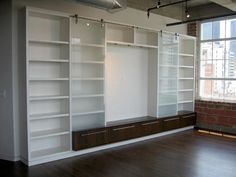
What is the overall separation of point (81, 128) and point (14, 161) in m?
1.25

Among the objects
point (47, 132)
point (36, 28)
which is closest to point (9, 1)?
point (36, 28)

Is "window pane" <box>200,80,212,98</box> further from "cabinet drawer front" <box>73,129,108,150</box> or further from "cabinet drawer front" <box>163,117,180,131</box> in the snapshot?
"cabinet drawer front" <box>73,129,108,150</box>

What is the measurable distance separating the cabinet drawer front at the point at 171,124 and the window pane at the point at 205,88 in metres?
1.33

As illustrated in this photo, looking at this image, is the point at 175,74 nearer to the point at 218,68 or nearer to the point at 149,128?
the point at 218,68

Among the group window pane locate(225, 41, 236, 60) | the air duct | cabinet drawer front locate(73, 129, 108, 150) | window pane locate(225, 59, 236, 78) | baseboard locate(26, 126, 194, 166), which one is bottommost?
baseboard locate(26, 126, 194, 166)

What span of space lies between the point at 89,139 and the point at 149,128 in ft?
5.31

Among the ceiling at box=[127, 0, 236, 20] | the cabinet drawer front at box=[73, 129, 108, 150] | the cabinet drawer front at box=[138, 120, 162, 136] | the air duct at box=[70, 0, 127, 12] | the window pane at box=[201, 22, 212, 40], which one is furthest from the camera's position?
the window pane at box=[201, 22, 212, 40]

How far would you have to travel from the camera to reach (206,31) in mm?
6871

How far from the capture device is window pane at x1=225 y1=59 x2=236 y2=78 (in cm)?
633

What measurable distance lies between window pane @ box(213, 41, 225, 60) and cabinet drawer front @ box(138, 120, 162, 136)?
2.50 meters

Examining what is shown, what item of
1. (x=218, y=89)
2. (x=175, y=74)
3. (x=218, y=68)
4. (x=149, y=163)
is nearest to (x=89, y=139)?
(x=149, y=163)

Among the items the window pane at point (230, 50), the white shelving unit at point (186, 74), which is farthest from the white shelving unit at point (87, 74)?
Result: the window pane at point (230, 50)

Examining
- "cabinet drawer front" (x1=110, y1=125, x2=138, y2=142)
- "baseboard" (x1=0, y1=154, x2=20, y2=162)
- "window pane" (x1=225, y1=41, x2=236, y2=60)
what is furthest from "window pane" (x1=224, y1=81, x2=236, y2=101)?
"baseboard" (x1=0, y1=154, x2=20, y2=162)

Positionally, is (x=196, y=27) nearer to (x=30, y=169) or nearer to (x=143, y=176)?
(x=143, y=176)
